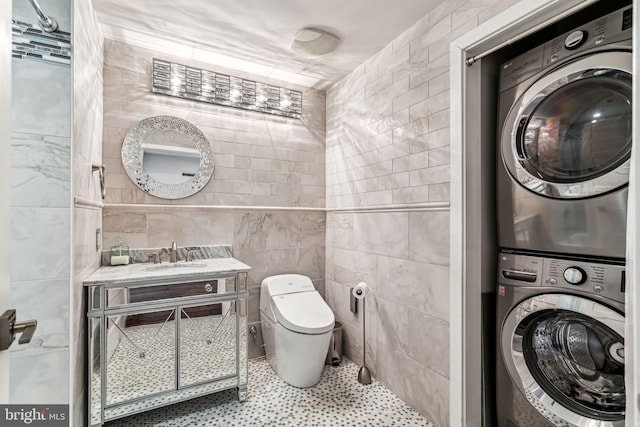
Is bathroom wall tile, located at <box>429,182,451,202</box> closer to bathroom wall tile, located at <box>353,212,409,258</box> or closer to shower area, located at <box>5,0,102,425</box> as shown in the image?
bathroom wall tile, located at <box>353,212,409,258</box>

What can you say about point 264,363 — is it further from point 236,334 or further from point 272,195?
point 272,195

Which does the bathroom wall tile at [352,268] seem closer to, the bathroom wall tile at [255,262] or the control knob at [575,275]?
the bathroom wall tile at [255,262]

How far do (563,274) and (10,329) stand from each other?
1.79m

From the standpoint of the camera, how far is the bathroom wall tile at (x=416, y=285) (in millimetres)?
1775

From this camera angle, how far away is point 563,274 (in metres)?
1.33

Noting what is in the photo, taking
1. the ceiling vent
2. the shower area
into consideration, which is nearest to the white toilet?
the shower area

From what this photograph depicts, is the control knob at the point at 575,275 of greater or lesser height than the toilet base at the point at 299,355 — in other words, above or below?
above

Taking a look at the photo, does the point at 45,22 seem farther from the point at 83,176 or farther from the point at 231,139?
the point at 231,139

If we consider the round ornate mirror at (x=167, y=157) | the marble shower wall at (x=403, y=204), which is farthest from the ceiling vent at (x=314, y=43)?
the round ornate mirror at (x=167, y=157)

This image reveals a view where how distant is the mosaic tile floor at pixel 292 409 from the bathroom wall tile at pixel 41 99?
1.68 m

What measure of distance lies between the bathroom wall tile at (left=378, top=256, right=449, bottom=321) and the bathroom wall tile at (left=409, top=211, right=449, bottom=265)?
0.16ft

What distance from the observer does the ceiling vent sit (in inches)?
82.4

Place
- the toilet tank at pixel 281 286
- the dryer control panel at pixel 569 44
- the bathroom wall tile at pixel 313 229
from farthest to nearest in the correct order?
1. the bathroom wall tile at pixel 313 229
2. the toilet tank at pixel 281 286
3. the dryer control panel at pixel 569 44

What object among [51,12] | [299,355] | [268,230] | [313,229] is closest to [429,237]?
[299,355]
